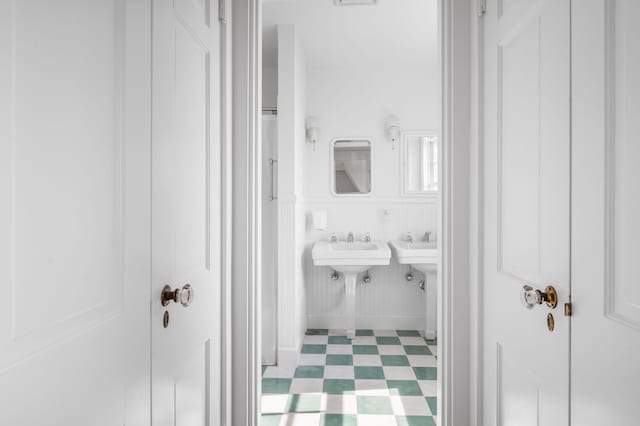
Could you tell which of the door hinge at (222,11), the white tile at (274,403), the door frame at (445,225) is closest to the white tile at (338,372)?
the white tile at (274,403)

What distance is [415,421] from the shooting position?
2.17m

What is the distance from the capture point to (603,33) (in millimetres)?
754

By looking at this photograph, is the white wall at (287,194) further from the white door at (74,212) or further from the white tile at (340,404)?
the white door at (74,212)

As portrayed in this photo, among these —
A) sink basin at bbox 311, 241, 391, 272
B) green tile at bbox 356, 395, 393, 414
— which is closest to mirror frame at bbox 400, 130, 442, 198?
sink basin at bbox 311, 241, 391, 272

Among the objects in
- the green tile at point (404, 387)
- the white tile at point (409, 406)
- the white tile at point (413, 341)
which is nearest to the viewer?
the white tile at point (409, 406)

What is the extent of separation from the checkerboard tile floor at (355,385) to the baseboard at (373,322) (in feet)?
Result: 0.82

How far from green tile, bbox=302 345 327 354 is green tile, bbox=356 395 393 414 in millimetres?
836

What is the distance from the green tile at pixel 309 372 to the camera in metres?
2.76

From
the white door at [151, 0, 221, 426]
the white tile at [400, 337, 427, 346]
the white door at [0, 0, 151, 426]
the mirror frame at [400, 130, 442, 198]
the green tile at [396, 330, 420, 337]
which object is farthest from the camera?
the mirror frame at [400, 130, 442, 198]

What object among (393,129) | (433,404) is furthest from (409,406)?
(393,129)

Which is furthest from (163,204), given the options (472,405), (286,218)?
(286,218)

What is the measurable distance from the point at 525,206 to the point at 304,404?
6.04 ft

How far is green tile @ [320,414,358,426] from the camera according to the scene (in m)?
2.14

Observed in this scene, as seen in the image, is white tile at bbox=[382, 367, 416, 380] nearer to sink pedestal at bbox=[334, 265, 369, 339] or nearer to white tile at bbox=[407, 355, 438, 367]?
white tile at bbox=[407, 355, 438, 367]
